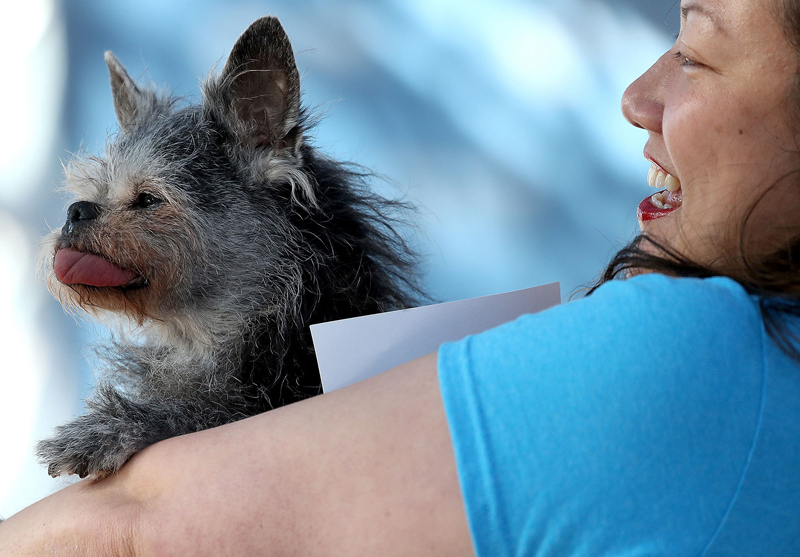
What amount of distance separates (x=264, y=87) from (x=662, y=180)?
27.4 inches

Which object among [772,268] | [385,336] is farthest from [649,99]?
[385,336]

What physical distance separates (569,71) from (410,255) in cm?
120

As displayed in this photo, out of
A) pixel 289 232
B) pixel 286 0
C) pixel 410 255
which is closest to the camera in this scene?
pixel 289 232

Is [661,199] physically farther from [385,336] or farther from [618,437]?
[618,437]

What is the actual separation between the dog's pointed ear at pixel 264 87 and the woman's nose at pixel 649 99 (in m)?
0.56

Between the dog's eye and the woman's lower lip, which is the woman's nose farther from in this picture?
the dog's eye

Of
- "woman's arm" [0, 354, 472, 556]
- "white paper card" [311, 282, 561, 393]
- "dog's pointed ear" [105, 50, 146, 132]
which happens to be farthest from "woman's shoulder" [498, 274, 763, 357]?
"dog's pointed ear" [105, 50, 146, 132]

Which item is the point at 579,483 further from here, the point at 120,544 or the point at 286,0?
the point at 286,0

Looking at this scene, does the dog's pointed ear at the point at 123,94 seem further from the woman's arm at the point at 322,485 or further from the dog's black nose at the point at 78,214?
the woman's arm at the point at 322,485

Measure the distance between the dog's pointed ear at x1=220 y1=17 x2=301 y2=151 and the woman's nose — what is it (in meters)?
0.56

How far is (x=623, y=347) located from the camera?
504 mm

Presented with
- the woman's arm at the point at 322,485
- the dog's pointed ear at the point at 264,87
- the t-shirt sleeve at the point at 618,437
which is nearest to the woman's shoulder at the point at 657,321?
the t-shirt sleeve at the point at 618,437

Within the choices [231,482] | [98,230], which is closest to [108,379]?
[98,230]

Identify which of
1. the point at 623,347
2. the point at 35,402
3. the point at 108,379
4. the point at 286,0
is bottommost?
the point at 35,402
